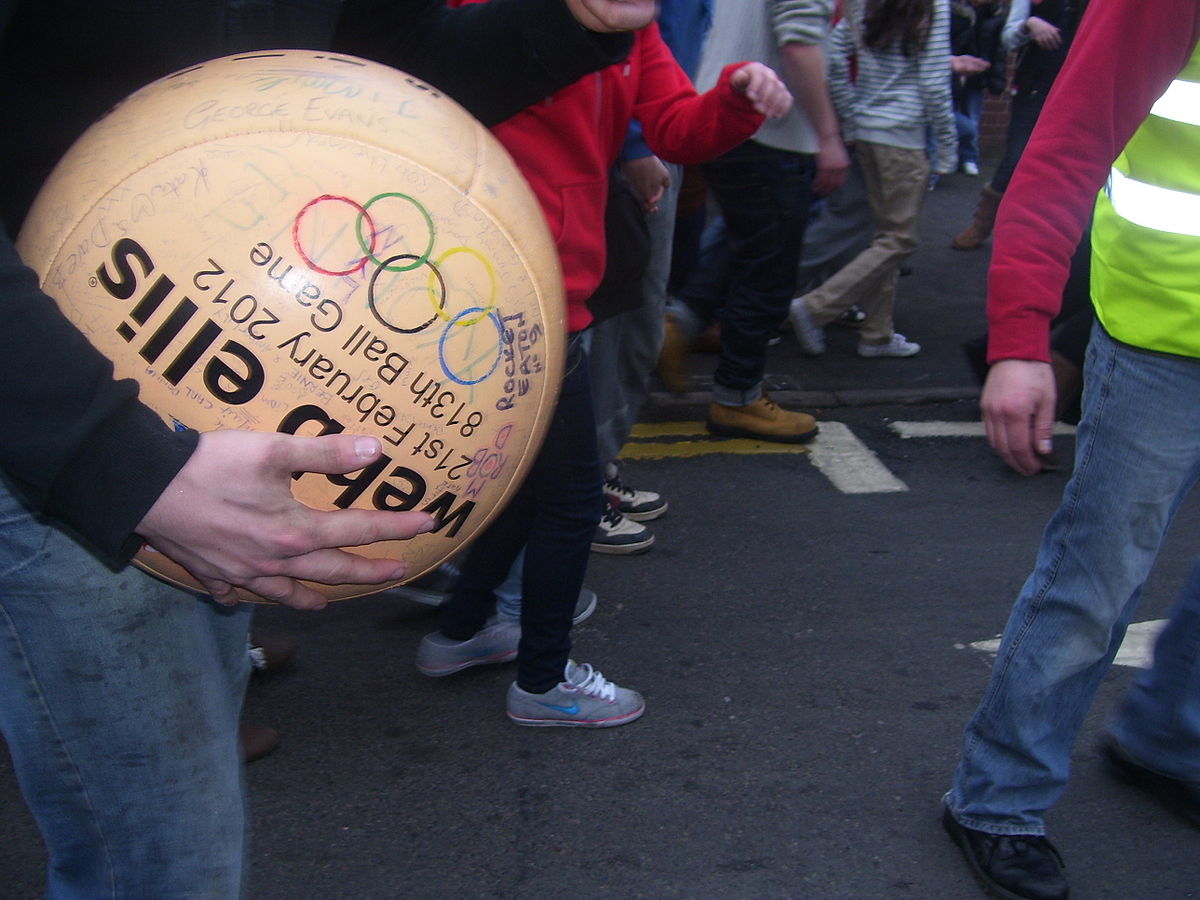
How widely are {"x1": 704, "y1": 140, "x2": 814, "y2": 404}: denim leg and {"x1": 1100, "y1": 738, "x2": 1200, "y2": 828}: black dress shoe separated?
7.32 feet

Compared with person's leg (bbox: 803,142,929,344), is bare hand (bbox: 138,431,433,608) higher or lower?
higher

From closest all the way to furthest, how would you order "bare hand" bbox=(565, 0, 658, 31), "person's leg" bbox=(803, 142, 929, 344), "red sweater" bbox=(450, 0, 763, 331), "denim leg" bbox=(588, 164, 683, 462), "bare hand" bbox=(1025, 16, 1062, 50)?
"bare hand" bbox=(565, 0, 658, 31) < "red sweater" bbox=(450, 0, 763, 331) < "denim leg" bbox=(588, 164, 683, 462) < "person's leg" bbox=(803, 142, 929, 344) < "bare hand" bbox=(1025, 16, 1062, 50)

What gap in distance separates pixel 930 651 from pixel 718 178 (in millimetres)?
1908

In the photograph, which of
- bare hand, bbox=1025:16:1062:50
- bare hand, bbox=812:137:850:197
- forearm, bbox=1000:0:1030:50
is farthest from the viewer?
forearm, bbox=1000:0:1030:50

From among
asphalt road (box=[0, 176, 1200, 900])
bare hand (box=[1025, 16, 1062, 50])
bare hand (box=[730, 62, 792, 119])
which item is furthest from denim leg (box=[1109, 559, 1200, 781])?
bare hand (box=[1025, 16, 1062, 50])

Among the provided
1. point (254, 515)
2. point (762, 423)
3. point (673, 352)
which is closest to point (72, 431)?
point (254, 515)

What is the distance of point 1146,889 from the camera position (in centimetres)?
236

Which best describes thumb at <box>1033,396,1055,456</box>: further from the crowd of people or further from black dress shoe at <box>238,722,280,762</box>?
black dress shoe at <box>238,722,280,762</box>

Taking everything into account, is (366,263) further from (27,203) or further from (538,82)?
(538,82)

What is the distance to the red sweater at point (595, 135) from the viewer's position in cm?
223

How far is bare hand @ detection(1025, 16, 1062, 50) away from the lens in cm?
664

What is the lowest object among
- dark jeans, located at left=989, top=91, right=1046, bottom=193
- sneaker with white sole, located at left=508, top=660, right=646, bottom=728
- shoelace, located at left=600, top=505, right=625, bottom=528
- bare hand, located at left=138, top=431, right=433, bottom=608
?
shoelace, located at left=600, top=505, right=625, bottom=528

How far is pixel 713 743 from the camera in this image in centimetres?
280

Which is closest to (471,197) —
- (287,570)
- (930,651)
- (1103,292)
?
(287,570)
